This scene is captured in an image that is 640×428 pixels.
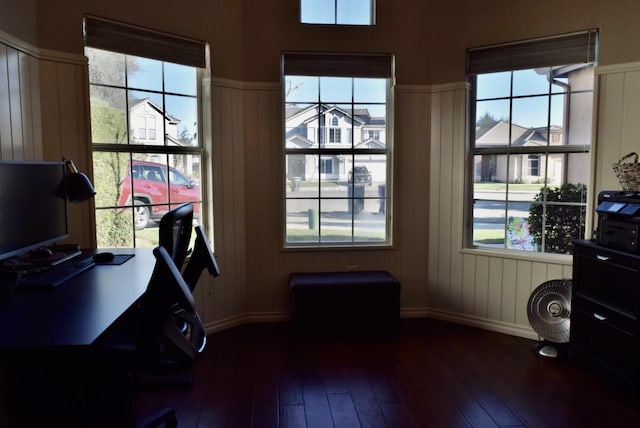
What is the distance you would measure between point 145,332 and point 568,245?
2.99 meters

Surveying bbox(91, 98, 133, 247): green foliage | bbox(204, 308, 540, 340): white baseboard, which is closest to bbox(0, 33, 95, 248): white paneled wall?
bbox(91, 98, 133, 247): green foliage

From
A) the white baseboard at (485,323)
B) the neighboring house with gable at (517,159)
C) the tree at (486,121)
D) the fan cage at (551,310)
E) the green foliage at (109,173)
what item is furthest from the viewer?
the tree at (486,121)

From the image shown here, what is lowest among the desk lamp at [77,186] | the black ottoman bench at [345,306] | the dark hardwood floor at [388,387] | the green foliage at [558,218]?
the dark hardwood floor at [388,387]

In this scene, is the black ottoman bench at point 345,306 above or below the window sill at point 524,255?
below

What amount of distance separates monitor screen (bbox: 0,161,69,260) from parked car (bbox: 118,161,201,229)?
625mm

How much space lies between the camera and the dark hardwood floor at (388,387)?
235 centimetres

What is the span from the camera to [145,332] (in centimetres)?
169

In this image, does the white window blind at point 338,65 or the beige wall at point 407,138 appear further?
the white window blind at point 338,65

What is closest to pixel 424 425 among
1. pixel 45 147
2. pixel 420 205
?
pixel 420 205

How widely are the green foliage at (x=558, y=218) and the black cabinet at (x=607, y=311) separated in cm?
47

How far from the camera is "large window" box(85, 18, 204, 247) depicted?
2.89m

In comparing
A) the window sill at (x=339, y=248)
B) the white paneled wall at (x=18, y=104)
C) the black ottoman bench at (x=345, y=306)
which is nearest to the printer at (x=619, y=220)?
the black ottoman bench at (x=345, y=306)

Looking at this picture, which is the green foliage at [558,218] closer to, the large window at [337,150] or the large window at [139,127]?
the large window at [337,150]

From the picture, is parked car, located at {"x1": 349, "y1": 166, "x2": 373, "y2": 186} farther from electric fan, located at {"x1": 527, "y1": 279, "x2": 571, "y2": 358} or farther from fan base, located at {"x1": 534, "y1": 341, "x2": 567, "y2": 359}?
fan base, located at {"x1": 534, "y1": 341, "x2": 567, "y2": 359}
